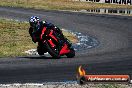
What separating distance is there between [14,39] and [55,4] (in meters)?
21.6

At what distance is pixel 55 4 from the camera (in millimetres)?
42625

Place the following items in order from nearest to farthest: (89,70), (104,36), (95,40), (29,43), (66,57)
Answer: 1. (89,70)
2. (66,57)
3. (29,43)
4. (95,40)
5. (104,36)

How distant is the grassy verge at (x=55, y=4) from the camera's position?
40.2 metres

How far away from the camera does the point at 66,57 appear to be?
643 inches

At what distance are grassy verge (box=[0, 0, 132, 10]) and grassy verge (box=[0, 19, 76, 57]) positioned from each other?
13223 millimetres

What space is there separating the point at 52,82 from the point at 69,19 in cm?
2073

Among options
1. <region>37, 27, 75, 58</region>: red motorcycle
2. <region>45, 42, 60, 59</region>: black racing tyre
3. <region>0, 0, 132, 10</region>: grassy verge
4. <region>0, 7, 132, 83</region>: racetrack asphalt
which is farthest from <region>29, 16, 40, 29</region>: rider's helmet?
<region>0, 0, 132, 10</region>: grassy verge

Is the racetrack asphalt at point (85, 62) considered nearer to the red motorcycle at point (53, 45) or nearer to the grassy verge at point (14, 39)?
the red motorcycle at point (53, 45)

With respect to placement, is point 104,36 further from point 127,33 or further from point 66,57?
point 66,57

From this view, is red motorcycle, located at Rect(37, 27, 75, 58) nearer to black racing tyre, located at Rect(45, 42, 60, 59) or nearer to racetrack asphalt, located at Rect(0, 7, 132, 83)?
black racing tyre, located at Rect(45, 42, 60, 59)

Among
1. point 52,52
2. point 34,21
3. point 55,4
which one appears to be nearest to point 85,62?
point 52,52

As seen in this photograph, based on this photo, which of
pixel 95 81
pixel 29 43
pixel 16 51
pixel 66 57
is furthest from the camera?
pixel 29 43

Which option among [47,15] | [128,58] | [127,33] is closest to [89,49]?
[128,58]

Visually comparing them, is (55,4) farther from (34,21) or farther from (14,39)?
(34,21)
